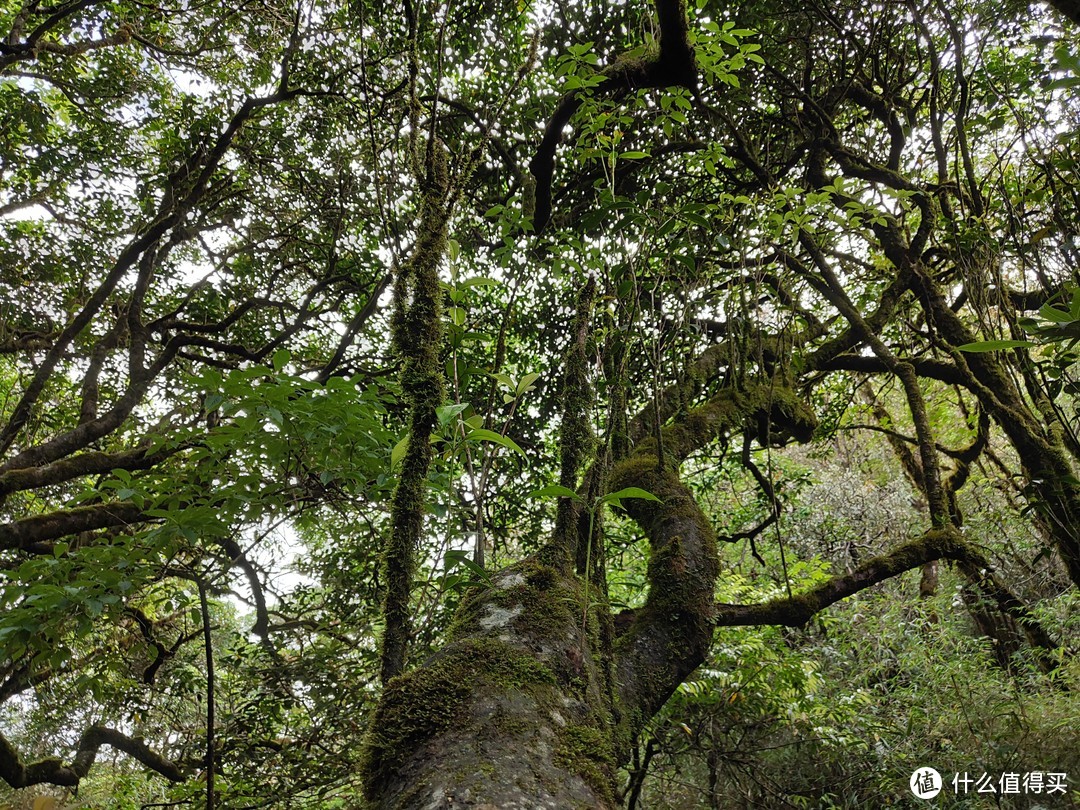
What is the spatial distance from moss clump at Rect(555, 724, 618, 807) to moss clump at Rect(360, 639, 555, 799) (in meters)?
0.13

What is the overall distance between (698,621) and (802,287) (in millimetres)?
3571

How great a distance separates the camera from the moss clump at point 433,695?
39.6 inches

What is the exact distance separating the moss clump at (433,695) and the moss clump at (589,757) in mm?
126

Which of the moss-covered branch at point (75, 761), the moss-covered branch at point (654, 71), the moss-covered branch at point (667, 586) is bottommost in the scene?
the moss-covered branch at point (75, 761)

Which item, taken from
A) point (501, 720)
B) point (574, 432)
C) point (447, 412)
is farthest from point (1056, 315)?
point (501, 720)

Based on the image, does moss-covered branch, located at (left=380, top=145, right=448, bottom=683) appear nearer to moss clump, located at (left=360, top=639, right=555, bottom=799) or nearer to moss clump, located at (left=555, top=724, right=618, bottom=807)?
moss clump, located at (left=360, top=639, right=555, bottom=799)

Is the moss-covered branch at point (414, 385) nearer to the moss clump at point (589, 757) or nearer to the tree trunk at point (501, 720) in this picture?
the tree trunk at point (501, 720)

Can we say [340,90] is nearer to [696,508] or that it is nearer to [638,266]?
[638,266]

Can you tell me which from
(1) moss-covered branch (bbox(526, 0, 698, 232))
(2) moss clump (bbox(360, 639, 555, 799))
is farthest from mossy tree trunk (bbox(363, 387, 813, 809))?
(1) moss-covered branch (bbox(526, 0, 698, 232))

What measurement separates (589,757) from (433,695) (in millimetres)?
338

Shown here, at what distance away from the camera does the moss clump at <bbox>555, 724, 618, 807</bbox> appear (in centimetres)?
101

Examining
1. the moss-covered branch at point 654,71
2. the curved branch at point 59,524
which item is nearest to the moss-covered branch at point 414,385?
the moss-covered branch at point 654,71

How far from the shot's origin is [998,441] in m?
8.73

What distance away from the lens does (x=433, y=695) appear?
1071mm
